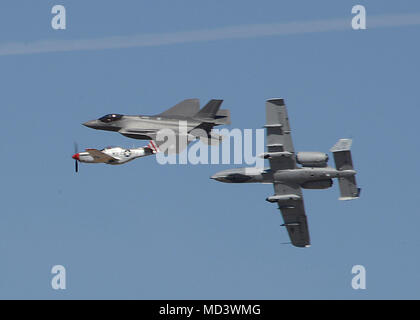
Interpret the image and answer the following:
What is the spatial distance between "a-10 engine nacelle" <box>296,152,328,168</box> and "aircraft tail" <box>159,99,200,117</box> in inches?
539

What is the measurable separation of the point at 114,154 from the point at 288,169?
1523 centimetres

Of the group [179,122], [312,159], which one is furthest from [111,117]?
[312,159]

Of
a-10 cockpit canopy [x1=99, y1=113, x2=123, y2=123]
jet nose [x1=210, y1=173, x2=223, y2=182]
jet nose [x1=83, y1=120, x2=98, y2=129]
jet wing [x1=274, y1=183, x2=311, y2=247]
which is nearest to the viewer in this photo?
jet nose [x1=210, y1=173, x2=223, y2=182]

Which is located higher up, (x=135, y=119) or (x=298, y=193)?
(x=135, y=119)

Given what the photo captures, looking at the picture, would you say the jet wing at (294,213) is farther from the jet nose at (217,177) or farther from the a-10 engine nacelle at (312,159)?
the jet nose at (217,177)

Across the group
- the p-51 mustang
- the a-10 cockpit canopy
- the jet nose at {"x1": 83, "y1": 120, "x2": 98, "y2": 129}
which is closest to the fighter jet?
the a-10 cockpit canopy

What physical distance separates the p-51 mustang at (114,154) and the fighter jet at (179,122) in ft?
3.09

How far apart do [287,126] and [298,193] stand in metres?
5.36

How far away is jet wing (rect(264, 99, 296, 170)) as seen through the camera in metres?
84.8

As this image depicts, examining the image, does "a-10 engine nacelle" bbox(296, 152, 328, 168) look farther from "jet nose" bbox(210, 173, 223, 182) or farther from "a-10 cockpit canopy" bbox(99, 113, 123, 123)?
"a-10 cockpit canopy" bbox(99, 113, 123, 123)

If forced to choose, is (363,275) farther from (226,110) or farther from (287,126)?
(226,110)

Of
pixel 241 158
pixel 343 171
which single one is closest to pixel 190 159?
pixel 241 158

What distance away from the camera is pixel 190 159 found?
87.8m

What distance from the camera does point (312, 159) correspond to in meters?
84.9
